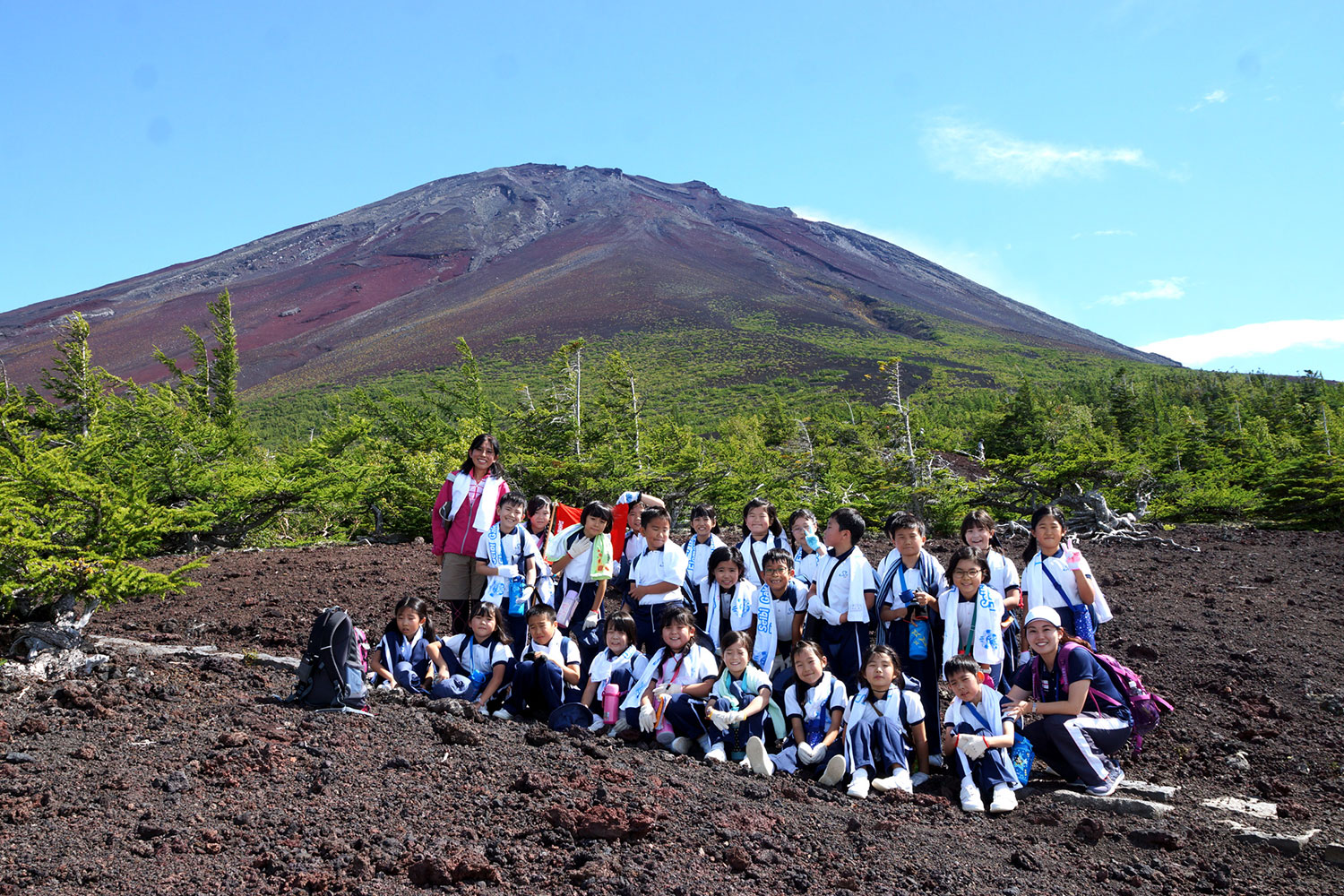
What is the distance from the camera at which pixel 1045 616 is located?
4.34 m

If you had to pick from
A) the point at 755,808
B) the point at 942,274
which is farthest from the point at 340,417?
the point at 942,274

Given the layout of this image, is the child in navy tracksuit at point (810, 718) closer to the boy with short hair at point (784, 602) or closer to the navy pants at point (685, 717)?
the navy pants at point (685, 717)

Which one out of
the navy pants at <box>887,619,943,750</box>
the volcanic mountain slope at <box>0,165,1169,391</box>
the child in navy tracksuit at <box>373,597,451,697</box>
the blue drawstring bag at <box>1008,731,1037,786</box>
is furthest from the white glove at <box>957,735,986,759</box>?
the volcanic mountain slope at <box>0,165,1169,391</box>

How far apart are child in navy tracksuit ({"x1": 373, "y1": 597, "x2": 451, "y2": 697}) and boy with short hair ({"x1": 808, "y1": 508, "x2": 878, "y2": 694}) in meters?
2.33

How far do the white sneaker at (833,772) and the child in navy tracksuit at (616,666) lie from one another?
3.86ft

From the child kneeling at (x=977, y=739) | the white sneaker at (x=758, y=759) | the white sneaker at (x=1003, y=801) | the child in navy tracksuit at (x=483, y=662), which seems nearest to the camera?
the white sneaker at (x=1003, y=801)

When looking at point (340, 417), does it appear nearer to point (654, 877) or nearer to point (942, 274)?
point (654, 877)

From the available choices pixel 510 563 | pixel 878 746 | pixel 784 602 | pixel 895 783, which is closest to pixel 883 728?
pixel 878 746

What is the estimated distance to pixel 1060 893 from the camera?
3.09 m

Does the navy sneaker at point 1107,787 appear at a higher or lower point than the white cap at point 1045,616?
lower

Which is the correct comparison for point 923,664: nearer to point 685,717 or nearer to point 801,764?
point 801,764

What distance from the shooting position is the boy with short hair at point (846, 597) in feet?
15.6

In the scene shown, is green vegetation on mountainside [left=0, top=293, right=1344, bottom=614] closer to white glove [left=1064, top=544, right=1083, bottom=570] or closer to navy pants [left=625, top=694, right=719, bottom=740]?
navy pants [left=625, top=694, right=719, bottom=740]

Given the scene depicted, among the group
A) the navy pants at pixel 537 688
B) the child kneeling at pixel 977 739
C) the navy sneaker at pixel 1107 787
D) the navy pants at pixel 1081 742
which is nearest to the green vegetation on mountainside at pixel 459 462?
the navy pants at pixel 537 688
